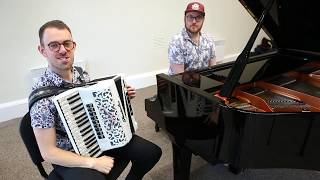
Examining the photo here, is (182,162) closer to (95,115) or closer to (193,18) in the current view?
(95,115)

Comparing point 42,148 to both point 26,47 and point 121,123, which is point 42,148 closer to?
point 121,123

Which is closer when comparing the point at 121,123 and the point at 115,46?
the point at 121,123

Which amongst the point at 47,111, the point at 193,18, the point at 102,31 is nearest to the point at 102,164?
the point at 47,111

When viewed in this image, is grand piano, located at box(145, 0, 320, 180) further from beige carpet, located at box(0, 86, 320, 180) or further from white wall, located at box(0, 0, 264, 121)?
white wall, located at box(0, 0, 264, 121)

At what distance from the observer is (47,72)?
140 centimetres

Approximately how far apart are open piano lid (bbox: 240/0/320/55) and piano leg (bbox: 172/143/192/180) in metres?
1.07

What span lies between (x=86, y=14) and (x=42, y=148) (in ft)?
7.28

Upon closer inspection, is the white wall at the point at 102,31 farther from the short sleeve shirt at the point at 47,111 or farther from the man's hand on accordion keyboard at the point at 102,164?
the man's hand on accordion keyboard at the point at 102,164

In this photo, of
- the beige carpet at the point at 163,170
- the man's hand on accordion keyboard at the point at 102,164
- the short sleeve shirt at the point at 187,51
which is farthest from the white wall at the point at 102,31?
the man's hand on accordion keyboard at the point at 102,164

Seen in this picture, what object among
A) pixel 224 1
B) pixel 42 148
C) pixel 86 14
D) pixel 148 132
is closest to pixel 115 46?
pixel 86 14

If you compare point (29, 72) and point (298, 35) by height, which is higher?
point (298, 35)

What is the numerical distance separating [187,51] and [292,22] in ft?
2.81

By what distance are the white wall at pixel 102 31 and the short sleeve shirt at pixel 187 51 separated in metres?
1.28

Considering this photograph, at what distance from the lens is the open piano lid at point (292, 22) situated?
1.82 meters
